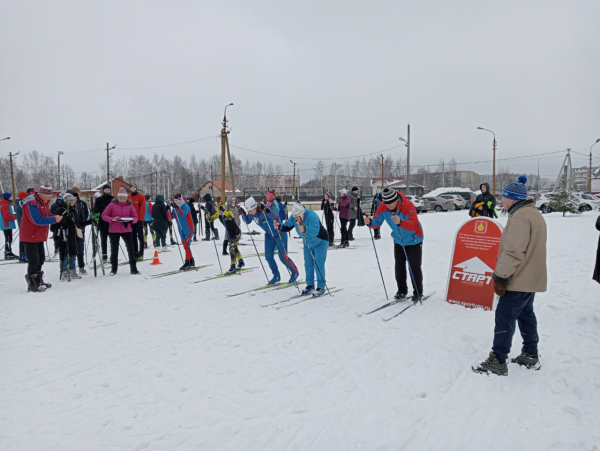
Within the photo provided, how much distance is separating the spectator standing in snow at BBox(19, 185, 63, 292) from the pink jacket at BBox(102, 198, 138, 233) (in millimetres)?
1339

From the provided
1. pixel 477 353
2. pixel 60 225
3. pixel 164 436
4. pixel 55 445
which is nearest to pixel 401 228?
pixel 477 353

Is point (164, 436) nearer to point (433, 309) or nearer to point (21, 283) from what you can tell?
point (433, 309)

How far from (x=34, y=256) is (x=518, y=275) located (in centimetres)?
784

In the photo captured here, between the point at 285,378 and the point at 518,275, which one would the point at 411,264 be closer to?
the point at 518,275

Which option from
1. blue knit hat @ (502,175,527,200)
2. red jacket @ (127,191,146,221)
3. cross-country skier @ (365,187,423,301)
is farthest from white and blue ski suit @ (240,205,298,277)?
red jacket @ (127,191,146,221)

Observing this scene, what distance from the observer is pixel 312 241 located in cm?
642

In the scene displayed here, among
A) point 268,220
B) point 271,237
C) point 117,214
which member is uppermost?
point 117,214

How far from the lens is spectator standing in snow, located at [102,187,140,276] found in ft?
27.7

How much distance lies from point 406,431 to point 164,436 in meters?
1.76

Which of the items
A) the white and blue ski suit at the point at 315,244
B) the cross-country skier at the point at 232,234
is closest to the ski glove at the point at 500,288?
the white and blue ski suit at the point at 315,244

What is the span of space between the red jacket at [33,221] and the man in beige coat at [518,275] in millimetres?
7400

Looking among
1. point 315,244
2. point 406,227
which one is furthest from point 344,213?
point 406,227

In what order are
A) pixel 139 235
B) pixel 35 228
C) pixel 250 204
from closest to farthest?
pixel 35 228 < pixel 250 204 < pixel 139 235

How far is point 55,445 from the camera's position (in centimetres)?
261
